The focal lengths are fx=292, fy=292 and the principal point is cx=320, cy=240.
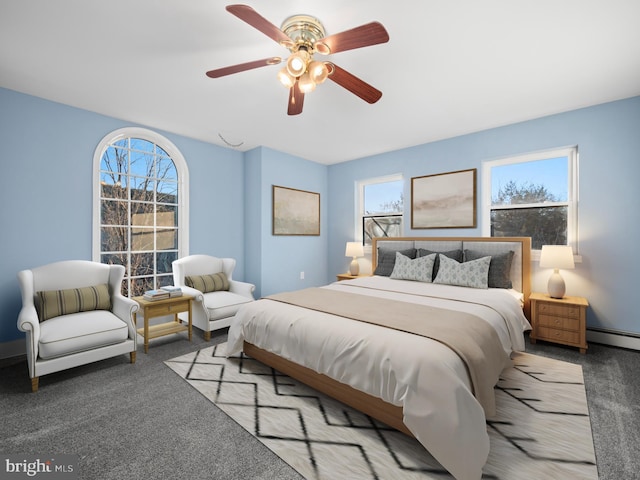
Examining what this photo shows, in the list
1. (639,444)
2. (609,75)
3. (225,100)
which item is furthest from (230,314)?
(609,75)

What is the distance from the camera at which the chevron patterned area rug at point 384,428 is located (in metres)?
1.52

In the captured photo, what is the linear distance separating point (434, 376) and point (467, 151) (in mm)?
3536

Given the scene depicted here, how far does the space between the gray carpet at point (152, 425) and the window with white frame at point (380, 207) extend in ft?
9.74

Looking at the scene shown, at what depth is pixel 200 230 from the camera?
4.31 metres

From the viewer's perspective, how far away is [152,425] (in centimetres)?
186

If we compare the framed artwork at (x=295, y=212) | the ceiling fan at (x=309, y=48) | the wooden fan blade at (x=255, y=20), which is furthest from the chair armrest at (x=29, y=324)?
the framed artwork at (x=295, y=212)

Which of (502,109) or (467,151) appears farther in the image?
(467,151)

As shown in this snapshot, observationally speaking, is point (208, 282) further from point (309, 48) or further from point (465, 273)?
point (465, 273)

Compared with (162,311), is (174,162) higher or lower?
higher

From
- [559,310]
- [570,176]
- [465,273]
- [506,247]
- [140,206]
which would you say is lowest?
[559,310]

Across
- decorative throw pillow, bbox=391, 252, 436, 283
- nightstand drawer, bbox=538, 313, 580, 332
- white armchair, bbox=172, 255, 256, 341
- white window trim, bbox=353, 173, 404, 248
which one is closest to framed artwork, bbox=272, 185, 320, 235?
white window trim, bbox=353, 173, 404, 248

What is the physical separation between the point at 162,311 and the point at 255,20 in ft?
9.44

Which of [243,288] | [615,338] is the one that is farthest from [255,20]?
[615,338]

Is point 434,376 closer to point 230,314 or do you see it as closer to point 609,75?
point 230,314
